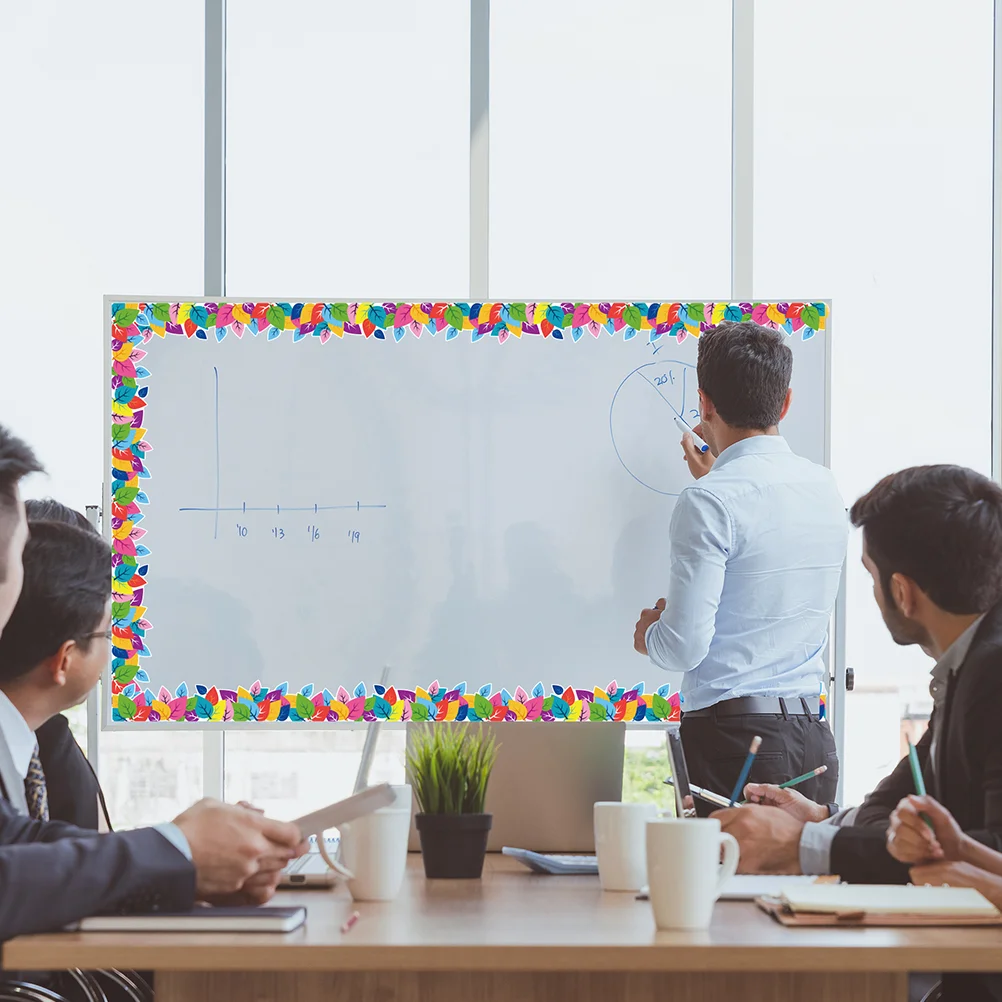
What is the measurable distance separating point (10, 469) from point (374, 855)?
626mm

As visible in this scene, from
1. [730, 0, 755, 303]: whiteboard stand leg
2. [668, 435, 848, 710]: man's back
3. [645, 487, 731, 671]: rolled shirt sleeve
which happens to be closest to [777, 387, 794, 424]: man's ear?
[668, 435, 848, 710]: man's back

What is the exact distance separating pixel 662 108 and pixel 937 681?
2.50m

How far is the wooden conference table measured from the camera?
3.53 feet

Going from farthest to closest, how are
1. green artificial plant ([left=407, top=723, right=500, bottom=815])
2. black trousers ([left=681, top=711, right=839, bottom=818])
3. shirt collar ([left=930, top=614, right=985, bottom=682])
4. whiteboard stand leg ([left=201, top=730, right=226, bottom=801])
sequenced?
whiteboard stand leg ([left=201, top=730, right=226, bottom=801]), black trousers ([left=681, top=711, right=839, bottom=818]), shirt collar ([left=930, top=614, right=985, bottom=682]), green artificial plant ([left=407, top=723, right=500, bottom=815])

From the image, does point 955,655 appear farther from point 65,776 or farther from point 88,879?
point 65,776

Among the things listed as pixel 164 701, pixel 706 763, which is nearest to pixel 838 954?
pixel 706 763

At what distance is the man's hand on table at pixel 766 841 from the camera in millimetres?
1580

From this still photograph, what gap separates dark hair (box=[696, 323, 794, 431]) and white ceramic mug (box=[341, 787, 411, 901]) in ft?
5.22

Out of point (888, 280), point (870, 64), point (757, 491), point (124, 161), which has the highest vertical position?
point (870, 64)

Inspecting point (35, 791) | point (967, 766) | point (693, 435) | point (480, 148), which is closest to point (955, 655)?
point (967, 766)

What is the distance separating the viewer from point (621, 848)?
1.49 metres

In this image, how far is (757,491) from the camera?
2.63 metres

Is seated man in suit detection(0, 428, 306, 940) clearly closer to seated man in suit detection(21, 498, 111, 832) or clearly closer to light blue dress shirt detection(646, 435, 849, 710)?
seated man in suit detection(21, 498, 111, 832)

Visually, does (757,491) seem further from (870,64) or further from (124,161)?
(124,161)
